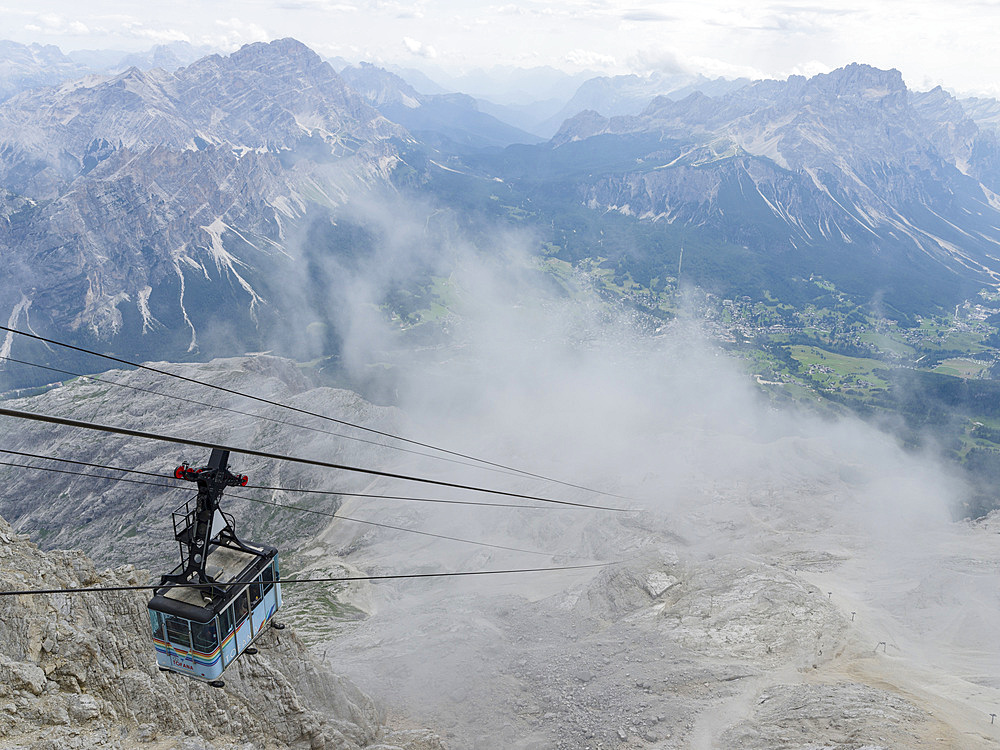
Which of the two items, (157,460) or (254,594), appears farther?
(157,460)

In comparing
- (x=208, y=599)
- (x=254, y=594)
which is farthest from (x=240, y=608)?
(x=208, y=599)

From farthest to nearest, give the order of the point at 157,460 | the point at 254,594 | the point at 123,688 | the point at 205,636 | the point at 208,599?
the point at 157,460, the point at 123,688, the point at 254,594, the point at 208,599, the point at 205,636

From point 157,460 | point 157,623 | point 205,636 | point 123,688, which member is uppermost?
point 205,636

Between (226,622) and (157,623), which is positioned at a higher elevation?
(226,622)

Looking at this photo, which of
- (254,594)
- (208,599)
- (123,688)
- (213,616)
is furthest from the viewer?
(123,688)

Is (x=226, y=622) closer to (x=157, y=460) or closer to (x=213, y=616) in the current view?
(x=213, y=616)

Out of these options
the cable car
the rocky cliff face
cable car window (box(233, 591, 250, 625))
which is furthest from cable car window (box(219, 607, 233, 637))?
the rocky cliff face

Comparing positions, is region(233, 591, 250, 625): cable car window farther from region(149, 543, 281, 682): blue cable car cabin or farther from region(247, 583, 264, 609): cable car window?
region(247, 583, 264, 609): cable car window

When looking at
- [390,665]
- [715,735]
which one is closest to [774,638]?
[715,735]

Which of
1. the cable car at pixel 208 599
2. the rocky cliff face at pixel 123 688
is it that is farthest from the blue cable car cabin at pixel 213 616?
the rocky cliff face at pixel 123 688
